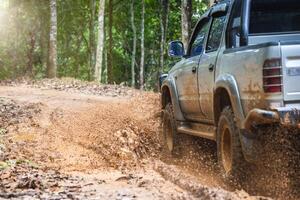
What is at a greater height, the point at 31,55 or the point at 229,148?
the point at 31,55

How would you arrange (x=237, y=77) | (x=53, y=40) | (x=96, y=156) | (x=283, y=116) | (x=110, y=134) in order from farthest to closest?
(x=53, y=40) < (x=110, y=134) < (x=96, y=156) < (x=237, y=77) < (x=283, y=116)

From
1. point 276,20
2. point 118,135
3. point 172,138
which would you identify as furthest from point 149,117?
point 276,20

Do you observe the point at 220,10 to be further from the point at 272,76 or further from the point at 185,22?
the point at 185,22

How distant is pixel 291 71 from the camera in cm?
494

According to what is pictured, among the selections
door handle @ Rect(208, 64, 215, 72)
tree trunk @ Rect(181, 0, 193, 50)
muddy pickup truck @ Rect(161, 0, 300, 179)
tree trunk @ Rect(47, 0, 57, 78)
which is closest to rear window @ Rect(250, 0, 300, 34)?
muddy pickup truck @ Rect(161, 0, 300, 179)

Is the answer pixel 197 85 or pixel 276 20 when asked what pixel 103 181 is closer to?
pixel 197 85

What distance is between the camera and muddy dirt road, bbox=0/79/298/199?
5.48 meters

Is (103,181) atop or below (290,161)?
below

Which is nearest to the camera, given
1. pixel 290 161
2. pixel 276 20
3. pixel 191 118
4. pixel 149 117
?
pixel 290 161

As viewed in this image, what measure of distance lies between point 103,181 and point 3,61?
24.0 metres

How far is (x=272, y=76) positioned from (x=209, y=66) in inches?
65.1

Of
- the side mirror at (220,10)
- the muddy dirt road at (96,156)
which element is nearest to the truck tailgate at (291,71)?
the muddy dirt road at (96,156)

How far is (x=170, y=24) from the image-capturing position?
122 ft

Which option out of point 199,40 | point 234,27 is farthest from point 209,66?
point 199,40
